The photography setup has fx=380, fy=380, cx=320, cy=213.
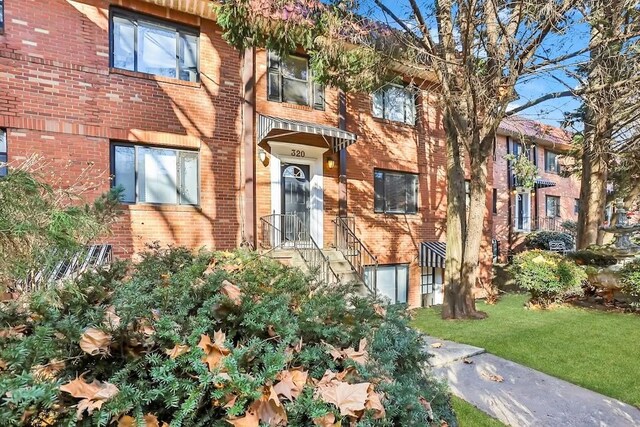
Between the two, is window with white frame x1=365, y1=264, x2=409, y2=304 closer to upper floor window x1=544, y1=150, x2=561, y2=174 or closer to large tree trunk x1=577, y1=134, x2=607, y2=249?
large tree trunk x1=577, y1=134, x2=607, y2=249

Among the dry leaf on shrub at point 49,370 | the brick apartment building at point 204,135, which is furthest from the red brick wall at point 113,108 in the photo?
the dry leaf on shrub at point 49,370

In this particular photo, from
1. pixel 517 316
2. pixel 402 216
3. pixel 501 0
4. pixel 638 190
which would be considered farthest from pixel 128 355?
pixel 638 190

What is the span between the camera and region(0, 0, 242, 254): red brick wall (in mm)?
7402

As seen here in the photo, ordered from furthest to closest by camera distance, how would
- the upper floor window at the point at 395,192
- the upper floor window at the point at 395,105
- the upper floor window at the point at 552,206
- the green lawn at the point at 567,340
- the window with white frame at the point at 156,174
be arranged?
the upper floor window at the point at 552,206
the upper floor window at the point at 395,105
the upper floor window at the point at 395,192
the window with white frame at the point at 156,174
the green lawn at the point at 567,340

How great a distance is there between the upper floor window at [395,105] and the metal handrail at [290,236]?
4491mm

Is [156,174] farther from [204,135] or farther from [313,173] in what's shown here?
[313,173]

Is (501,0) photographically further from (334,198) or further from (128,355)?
(128,355)

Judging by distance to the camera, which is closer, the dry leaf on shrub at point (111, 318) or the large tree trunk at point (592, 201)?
the dry leaf on shrub at point (111, 318)

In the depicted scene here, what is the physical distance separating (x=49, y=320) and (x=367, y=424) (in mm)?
1291

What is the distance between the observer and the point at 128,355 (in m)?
1.33

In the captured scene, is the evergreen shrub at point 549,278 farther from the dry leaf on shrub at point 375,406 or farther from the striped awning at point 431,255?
the dry leaf on shrub at point 375,406

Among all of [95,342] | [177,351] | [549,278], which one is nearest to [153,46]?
[95,342]

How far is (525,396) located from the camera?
4320mm

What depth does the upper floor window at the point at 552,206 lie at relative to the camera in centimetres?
2399
